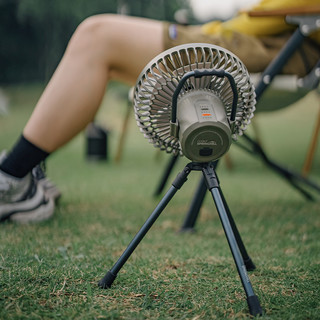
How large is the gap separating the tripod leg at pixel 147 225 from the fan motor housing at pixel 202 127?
0.06 metres

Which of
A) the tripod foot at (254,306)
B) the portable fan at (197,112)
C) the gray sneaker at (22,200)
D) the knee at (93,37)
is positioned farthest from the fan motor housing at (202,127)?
the gray sneaker at (22,200)

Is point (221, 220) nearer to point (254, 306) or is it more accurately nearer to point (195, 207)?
point (254, 306)

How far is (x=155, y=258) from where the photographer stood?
1.23 meters

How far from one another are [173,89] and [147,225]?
31cm

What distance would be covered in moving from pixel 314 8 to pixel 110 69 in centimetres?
73

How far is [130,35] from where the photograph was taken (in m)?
1.44

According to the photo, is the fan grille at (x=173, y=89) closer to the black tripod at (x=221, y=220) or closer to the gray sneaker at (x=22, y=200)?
the black tripod at (x=221, y=220)

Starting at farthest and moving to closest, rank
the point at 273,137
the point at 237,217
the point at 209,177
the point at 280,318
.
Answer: the point at 273,137, the point at 237,217, the point at 209,177, the point at 280,318

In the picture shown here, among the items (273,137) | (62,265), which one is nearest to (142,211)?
(62,265)

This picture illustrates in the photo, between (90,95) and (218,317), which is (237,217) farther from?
(218,317)

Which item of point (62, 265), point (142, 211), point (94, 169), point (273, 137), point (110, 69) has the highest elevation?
point (110, 69)

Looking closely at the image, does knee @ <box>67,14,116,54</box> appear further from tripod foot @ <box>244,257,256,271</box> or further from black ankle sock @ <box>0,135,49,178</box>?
tripod foot @ <box>244,257,256,271</box>

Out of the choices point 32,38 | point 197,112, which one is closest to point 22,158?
point 197,112

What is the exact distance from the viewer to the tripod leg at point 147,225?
3.04ft
